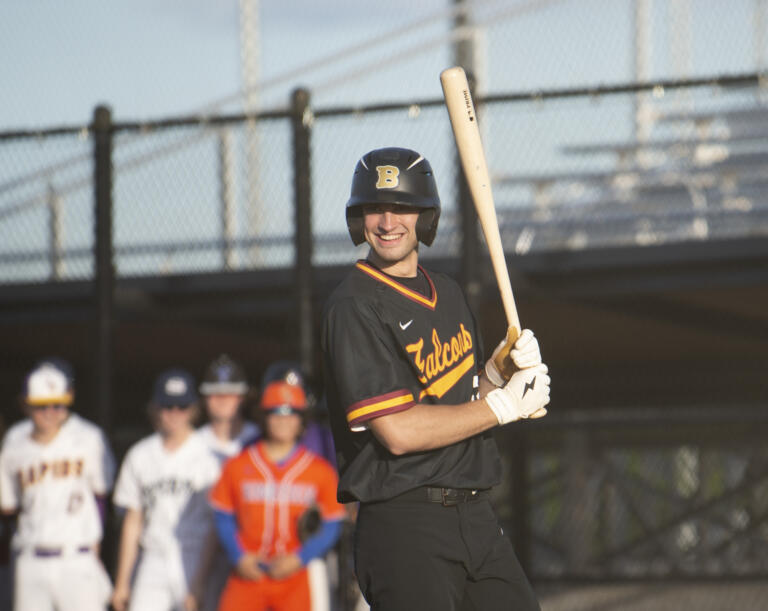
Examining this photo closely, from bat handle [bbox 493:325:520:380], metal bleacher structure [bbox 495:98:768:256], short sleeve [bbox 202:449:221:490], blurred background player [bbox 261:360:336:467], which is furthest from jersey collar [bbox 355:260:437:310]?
metal bleacher structure [bbox 495:98:768:256]

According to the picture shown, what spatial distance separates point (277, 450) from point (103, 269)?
5.41 ft

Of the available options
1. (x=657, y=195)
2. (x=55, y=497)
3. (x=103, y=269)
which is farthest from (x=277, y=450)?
(x=657, y=195)

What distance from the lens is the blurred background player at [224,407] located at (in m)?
6.60

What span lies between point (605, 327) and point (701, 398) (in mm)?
1988

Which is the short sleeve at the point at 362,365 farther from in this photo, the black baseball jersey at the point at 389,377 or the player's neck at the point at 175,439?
the player's neck at the point at 175,439

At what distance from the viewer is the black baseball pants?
3.09m

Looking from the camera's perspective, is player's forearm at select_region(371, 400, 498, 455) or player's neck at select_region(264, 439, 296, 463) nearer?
player's forearm at select_region(371, 400, 498, 455)

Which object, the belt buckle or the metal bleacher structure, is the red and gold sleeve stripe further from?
the metal bleacher structure

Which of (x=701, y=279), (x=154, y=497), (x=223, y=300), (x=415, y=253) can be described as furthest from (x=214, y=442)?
(x=415, y=253)

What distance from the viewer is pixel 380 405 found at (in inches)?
122

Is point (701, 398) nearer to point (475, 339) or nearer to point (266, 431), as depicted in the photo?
point (266, 431)

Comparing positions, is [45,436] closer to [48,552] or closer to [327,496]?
[48,552]

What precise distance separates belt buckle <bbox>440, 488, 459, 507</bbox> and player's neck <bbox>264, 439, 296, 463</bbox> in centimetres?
281

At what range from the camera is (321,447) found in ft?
21.2
